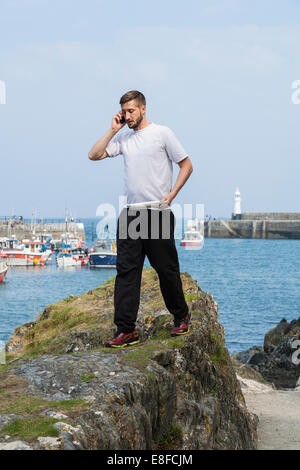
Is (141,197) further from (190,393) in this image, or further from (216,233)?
(216,233)

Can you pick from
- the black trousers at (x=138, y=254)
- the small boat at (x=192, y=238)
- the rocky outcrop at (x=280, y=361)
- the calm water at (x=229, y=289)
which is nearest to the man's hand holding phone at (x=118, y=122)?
the black trousers at (x=138, y=254)

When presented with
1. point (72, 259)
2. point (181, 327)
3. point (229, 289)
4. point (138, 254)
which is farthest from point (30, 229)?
Answer: point (138, 254)

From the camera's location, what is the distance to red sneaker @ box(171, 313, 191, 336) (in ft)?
22.7

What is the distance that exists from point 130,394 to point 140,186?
236cm

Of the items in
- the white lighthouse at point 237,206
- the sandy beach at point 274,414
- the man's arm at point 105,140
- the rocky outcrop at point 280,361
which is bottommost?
the rocky outcrop at point 280,361

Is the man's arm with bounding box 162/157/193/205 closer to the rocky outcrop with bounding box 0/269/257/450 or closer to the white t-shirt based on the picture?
the white t-shirt

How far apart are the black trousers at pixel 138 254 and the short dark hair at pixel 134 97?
1.19 metres

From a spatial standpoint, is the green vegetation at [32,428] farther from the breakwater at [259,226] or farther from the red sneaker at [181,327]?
the breakwater at [259,226]

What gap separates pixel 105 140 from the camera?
20.7 ft

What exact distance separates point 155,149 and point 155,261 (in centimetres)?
126

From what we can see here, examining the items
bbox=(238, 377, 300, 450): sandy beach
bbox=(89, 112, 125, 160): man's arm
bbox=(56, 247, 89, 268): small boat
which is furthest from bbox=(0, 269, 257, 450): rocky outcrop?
bbox=(56, 247, 89, 268): small boat

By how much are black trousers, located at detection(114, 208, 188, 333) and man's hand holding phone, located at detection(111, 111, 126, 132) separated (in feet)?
3.03

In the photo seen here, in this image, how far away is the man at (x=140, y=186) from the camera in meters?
6.20
